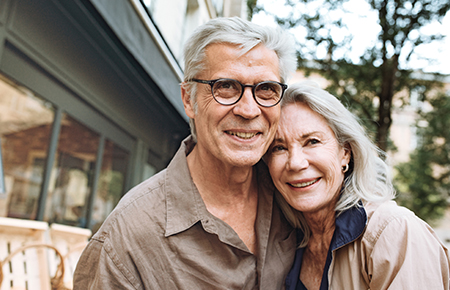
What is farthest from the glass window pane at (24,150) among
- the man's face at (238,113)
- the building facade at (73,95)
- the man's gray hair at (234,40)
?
the man's face at (238,113)

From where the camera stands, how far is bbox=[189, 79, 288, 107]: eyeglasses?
169cm

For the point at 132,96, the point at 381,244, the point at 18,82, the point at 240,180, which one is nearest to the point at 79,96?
the point at 18,82

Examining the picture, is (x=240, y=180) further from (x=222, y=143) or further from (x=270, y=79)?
(x=270, y=79)

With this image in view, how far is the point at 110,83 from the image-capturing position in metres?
4.46

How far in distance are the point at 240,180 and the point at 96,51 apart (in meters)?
2.71

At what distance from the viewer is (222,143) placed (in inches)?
68.4

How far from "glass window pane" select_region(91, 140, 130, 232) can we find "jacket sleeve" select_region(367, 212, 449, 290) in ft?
13.7

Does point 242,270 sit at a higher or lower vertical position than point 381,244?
lower

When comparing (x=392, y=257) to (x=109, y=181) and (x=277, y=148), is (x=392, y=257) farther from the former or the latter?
(x=109, y=181)

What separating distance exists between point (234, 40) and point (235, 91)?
249 millimetres

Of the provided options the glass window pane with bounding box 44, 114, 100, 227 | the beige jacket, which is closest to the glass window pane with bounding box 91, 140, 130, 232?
the glass window pane with bounding box 44, 114, 100, 227

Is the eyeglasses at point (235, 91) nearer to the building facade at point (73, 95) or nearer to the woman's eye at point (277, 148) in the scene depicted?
the woman's eye at point (277, 148)

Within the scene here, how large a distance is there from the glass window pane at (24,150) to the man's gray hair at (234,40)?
7.15ft

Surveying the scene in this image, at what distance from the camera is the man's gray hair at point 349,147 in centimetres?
185
